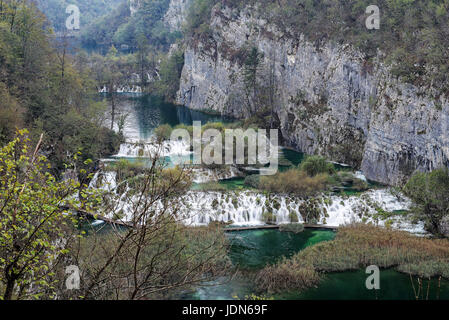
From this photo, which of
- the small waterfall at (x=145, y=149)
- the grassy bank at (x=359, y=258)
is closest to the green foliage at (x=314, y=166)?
the grassy bank at (x=359, y=258)

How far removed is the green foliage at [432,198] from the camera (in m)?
19.7

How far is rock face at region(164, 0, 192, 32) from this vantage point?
93062 millimetres

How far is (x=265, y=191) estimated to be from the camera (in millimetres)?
23672

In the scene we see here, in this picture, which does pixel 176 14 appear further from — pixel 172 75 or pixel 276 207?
pixel 276 207

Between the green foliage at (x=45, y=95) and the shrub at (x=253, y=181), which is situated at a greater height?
the green foliage at (x=45, y=95)

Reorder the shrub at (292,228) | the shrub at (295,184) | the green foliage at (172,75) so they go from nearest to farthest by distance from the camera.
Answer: the shrub at (292,228), the shrub at (295,184), the green foliage at (172,75)

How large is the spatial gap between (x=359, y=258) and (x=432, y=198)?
4922 millimetres

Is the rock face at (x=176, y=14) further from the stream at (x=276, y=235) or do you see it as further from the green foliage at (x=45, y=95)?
the stream at (x=276, y=235)

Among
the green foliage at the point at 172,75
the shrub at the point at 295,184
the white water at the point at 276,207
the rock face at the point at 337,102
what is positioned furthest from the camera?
the green foliage at the point at 172,75

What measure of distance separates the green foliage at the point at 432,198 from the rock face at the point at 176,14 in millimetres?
79502

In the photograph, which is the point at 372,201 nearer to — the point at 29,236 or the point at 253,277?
the point at 253,277

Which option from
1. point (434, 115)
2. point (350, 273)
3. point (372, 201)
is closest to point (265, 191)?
point (372, 201)

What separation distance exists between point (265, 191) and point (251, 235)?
350cm

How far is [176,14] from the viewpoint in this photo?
309ft
